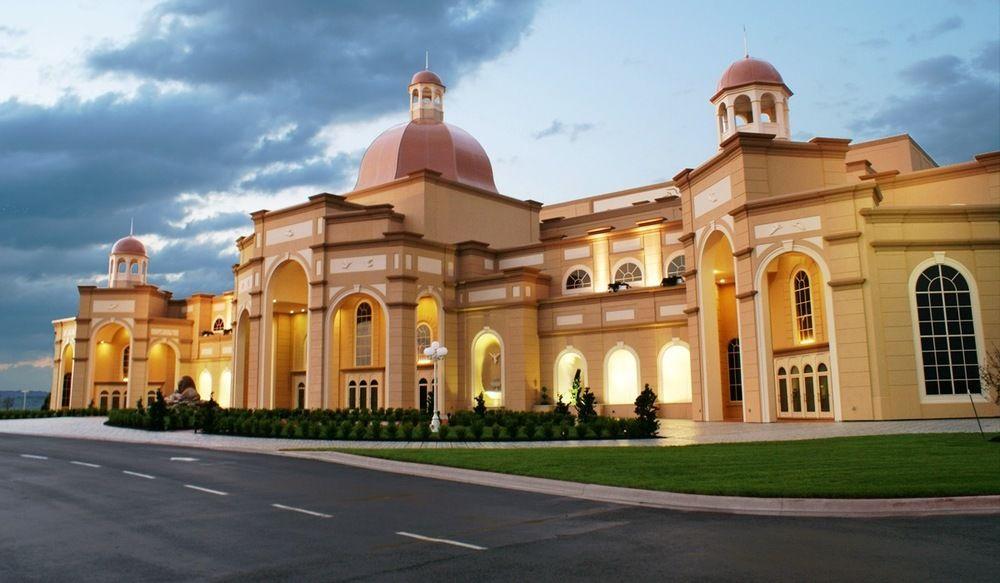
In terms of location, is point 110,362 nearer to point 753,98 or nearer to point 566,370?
point 566,370

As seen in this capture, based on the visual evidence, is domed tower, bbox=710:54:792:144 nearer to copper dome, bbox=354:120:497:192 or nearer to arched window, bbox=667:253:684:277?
arched window, bbox=667:253:684:277

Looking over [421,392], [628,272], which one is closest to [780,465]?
[628,272]

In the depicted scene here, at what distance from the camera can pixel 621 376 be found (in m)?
37.8

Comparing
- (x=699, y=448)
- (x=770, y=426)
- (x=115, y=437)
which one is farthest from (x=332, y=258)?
(x=699, y=448)

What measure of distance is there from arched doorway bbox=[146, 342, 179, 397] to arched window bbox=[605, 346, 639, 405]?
4064cm

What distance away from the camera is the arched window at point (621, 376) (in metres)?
37.4

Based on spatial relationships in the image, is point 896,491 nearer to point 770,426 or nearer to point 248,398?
point 770,426

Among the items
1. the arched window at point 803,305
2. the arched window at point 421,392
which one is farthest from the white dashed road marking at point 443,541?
the arched window at point 421,392

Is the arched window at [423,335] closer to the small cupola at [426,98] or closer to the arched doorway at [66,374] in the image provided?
the small cupola at [426,98]

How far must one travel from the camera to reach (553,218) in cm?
5425

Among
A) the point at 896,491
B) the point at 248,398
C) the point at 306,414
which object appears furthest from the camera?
the point at 248,398

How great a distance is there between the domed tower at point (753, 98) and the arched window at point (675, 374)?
33.2 feet

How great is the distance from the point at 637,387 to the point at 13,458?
26216 millimetres

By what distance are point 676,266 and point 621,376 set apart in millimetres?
6887
